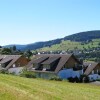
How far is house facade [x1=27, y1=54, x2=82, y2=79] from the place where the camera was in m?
73.5

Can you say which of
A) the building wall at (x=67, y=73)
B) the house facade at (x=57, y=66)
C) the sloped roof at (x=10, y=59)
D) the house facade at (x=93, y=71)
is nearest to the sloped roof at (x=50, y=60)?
the house facade at (x=57, y=66)

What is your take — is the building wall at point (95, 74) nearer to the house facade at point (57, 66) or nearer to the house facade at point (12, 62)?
the house facade at point (57, 66)

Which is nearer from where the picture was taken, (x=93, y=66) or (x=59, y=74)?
(x=59, y=74)

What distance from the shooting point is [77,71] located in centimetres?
7700

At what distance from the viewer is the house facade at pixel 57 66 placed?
241ft

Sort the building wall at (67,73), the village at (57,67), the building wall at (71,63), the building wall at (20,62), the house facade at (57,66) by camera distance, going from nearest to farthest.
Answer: the village at (57,67) < the building wall at (67,73) < the house facade at (57,66) < the building wall at (71,63) < the building wall at (20,62)

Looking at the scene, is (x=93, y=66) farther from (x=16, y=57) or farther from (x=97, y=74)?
(x=16, y=57)

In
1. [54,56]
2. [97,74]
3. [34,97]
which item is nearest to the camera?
[34,97]

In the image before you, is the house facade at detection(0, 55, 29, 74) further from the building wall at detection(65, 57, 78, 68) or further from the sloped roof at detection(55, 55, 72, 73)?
the building wall at detection(65, 57, 78, 68)

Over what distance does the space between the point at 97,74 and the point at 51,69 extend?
68.0 ft

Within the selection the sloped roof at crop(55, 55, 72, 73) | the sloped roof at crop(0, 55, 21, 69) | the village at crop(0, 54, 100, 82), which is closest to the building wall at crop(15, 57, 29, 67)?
the sloped roof at crop(0, 55, 21, 69)

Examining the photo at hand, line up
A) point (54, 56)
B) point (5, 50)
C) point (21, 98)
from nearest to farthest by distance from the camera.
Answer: point (21, 98) < point (54, 56) < point (5, 50)

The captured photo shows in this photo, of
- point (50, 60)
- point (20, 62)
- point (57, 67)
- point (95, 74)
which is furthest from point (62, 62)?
point (20, 62)

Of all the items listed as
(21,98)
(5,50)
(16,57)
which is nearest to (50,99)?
(21,98)
